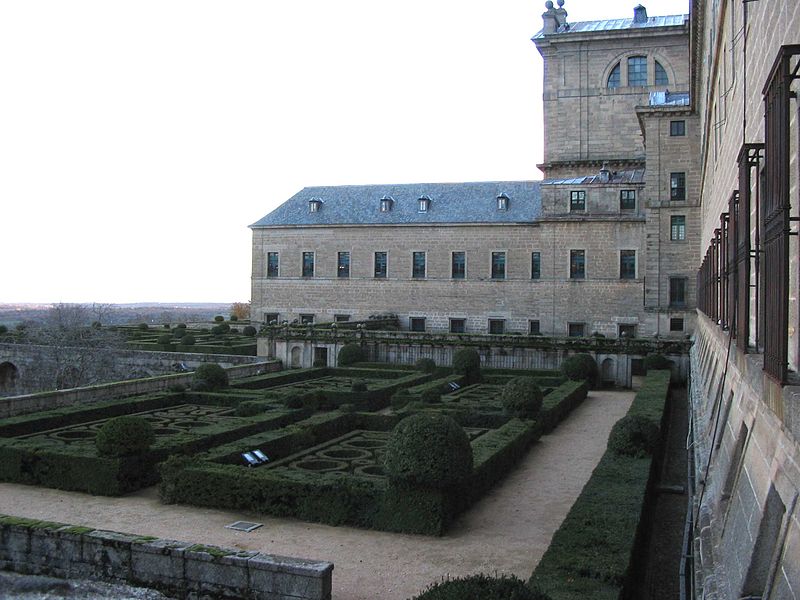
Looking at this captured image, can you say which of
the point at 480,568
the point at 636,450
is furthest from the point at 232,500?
the point at 636,450

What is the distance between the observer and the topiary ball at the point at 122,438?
12.1 meters

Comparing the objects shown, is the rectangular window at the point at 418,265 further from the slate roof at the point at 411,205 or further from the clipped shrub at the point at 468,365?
the clipped shrub at the point at 468,365

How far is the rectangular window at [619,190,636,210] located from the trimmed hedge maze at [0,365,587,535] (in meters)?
14.6

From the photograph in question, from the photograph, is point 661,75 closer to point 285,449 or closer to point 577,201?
point 577,201

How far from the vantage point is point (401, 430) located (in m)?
10.3

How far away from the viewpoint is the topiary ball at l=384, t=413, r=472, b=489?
32.4ft

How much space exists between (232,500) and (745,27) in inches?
354

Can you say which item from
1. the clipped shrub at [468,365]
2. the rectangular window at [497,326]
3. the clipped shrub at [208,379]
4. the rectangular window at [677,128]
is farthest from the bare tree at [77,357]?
the rectangular window at [677,128]

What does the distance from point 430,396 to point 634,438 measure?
27.2 ft

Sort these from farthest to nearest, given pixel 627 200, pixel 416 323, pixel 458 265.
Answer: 1. pixel 416 323
2. pixel 458 265
3. pixel 627 200

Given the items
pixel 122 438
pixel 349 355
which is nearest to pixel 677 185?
pixel 349 355

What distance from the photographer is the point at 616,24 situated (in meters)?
40.5

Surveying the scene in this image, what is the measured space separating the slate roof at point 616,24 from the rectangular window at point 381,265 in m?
14.1

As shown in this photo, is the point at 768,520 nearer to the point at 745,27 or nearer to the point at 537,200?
the point at 745,27
